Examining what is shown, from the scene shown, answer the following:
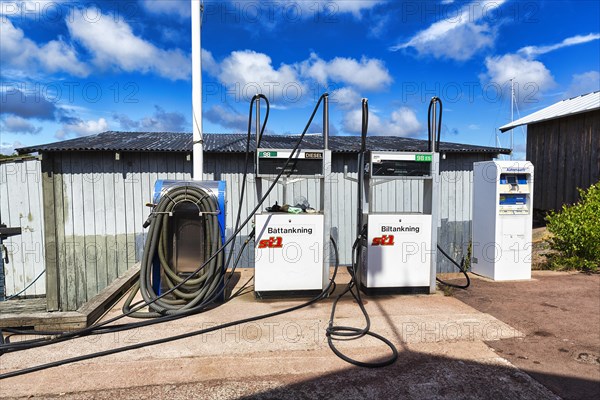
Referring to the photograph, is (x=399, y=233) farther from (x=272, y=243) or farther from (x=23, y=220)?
(x=23, y=220)

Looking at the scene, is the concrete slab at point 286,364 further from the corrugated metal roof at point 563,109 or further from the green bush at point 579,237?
the corrugated metal roof at point 563,109

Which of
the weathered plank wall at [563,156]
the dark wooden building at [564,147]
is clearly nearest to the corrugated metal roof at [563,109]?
the dark wooden building at [564,147]

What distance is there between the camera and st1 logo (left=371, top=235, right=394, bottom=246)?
4895 mm

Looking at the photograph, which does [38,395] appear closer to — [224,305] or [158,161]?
[224,305]

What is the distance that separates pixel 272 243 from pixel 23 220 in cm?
713

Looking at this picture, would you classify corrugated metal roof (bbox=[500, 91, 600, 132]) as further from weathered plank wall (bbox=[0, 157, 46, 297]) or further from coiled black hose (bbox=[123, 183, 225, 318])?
weathered plank wall (bbox=[0, 157, 46, 297])

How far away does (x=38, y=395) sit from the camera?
2.67 meters

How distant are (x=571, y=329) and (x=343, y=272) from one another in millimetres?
3398

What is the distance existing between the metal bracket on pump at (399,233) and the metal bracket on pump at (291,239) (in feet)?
1.82

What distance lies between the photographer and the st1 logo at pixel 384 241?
4895 millimetres

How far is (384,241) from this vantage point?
4.91m

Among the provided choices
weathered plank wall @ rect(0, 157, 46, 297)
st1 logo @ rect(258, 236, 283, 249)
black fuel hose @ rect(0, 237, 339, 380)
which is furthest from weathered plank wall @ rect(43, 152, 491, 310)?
black fuel hose @ rect(0, 237, 339, 380)

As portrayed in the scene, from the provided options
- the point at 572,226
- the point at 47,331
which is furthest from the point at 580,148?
the point at 47,331

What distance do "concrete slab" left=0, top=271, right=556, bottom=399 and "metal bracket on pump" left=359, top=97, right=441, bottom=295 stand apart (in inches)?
29.8
